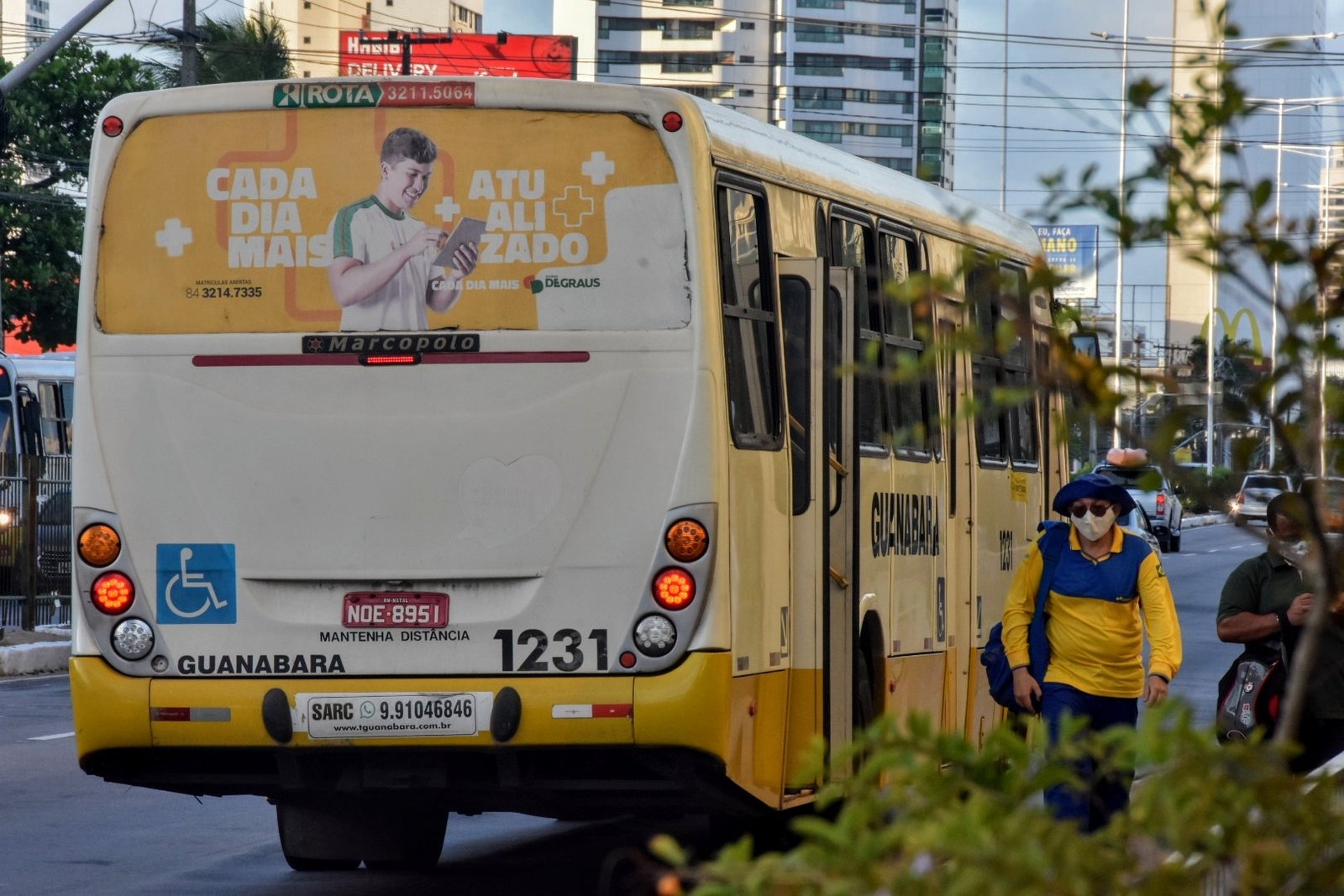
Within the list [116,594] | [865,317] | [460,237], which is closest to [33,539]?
[865,317]

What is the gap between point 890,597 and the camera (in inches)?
379

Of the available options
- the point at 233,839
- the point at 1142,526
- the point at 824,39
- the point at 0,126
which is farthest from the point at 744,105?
the point at 233,839

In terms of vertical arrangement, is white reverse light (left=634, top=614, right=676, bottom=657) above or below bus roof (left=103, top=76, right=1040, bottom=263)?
below

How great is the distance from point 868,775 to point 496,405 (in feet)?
15.6

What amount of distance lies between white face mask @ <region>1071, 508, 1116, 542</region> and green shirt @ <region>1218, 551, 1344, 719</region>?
584 millimetres

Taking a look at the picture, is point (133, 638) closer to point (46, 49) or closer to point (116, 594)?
point (116, 594)

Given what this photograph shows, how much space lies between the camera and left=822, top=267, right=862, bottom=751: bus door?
27.9ft

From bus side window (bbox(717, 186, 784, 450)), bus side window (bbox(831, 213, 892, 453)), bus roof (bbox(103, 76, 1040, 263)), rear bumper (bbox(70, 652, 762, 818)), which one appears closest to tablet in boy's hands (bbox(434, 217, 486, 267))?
bus roof (bbox(103, 76, 1040, 263))

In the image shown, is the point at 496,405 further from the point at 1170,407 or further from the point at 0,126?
the point at 0,126

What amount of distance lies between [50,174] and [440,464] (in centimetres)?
4189

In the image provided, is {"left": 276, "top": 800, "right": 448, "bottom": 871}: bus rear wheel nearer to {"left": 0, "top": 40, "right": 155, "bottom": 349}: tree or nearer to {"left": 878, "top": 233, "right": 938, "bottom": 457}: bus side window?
{"left": 878, "top": 233, "right": 938, "bottom": 457}: bus side window

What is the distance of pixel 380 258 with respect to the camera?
308 inches

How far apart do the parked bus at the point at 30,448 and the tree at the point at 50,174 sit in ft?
35.9

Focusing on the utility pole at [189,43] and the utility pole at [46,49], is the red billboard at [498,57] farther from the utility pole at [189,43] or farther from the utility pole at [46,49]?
the utility pole at [46,49]
